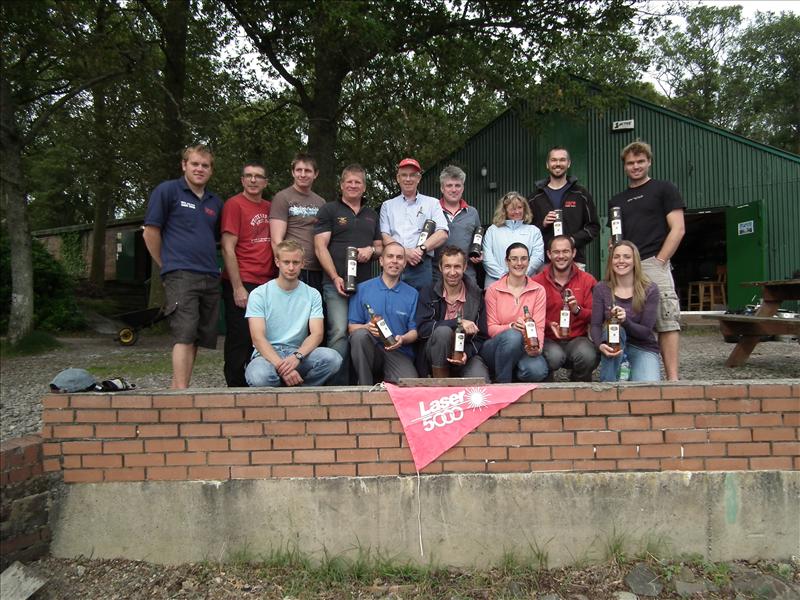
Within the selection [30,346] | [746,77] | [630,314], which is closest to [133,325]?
[30,346]

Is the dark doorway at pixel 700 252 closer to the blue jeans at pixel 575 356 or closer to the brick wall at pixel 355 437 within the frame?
the blue jeans at pixel 575 356

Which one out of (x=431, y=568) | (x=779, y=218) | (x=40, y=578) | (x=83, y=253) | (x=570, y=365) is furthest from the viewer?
(x=83, y=253)

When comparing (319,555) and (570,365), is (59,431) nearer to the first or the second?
(319,555)

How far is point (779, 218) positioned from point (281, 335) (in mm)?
14271

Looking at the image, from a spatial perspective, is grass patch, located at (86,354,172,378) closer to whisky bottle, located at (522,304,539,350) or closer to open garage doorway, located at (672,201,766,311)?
whisky bottle, located at (522,304,539,350)

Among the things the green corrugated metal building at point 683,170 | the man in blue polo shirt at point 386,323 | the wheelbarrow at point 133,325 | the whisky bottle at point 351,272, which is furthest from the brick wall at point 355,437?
the green corrugated metal building at point 683,170

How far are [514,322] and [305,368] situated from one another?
1550 mm

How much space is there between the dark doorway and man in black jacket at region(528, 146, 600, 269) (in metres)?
12.9

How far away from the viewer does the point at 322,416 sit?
3281 millimetres

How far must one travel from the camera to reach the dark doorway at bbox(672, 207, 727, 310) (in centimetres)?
1700

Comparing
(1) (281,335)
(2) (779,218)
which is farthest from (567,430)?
(2) (779,218)

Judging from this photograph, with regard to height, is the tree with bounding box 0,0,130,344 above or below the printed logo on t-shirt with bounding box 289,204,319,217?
above

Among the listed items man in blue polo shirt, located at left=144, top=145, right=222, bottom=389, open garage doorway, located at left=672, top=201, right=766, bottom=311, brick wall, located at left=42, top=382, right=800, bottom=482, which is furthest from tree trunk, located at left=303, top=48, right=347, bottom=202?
open garage doorway, located at left=672, top=201, right=766, bottom=311

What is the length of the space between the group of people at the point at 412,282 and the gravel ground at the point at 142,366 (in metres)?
1.14
